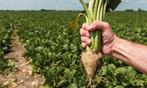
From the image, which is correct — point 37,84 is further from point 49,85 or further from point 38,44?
point 38,44

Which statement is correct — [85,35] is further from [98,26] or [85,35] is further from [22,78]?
[22,78]

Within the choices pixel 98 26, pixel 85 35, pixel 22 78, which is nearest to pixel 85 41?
pixel 85 35

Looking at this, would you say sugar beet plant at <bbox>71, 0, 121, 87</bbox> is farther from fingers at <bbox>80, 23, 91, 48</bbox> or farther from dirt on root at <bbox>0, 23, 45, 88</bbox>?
dirt on root at <bbox>0, 23, 45, 88</bbox>

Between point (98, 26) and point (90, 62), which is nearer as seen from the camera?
point (98, 26)

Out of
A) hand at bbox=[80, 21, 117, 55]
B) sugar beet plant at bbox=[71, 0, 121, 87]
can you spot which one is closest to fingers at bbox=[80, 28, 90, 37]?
hand at bbox=[80, 21, 117, 55]

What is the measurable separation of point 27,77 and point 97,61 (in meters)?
5.91

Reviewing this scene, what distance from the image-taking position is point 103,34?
143 inches

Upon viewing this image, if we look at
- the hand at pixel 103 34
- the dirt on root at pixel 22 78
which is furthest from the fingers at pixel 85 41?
the dirt on root at pixel 22 78

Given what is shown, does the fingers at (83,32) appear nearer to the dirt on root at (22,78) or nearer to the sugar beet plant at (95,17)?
the sugar beet plant at (95,17)

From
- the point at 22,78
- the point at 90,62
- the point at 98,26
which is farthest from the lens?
the point at 22,78

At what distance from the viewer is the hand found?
3568mm

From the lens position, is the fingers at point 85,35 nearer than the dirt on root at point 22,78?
Yes

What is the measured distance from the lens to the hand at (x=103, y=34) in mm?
3568

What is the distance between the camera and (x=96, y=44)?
12.2 ft
